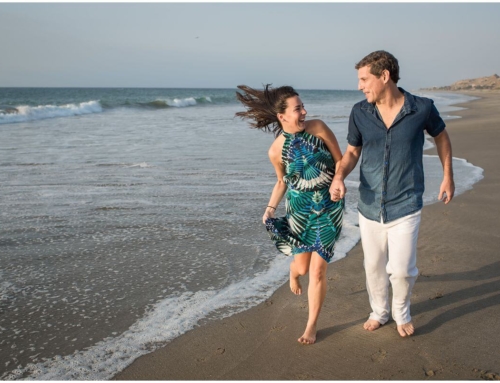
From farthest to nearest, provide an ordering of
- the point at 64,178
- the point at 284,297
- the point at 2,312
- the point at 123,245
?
the point at 64,178 < the point at 123,245 < the point at 284,297 < the point at 2,312

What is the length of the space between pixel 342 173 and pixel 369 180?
0.24 metres

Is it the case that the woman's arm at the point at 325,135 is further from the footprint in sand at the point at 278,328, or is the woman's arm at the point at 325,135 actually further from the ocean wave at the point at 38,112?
the ocean wave at the point at 38,112

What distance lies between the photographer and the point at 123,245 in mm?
5734

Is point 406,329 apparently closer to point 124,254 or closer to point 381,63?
point 381,63

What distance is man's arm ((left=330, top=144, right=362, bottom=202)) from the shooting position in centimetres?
353

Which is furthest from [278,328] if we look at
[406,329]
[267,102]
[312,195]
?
[267,102]

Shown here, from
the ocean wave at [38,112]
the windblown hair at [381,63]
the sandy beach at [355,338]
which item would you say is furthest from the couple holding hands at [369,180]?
the ocean wave at [38,112]

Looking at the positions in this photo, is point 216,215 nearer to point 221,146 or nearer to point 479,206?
point 479,206

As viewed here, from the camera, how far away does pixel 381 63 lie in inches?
137

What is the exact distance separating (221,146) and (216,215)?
7965mm

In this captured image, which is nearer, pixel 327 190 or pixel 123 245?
pixel 327 190

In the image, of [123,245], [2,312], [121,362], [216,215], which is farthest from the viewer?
[216,215]

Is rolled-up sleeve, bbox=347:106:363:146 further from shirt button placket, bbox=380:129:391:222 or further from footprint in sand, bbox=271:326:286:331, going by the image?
footprint in sand, bbox=271:326:286:331

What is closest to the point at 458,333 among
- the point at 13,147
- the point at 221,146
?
the point at 221,146
